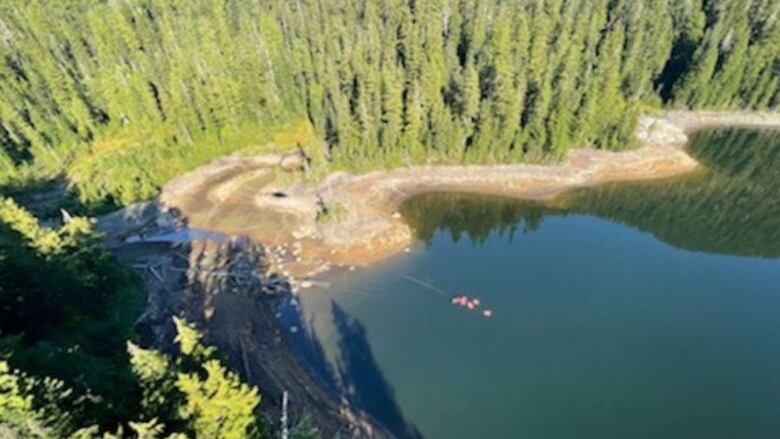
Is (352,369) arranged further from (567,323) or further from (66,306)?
(66,306)

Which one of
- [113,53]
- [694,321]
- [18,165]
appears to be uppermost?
[113,53]

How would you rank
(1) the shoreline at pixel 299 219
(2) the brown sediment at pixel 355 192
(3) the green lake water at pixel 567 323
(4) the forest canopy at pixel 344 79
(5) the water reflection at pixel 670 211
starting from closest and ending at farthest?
(3) the green lake water at pixel 567 323 < (1) the shoreline at pixel 299 219 < (2) the brown sediment at pixel 355 192 < (5) the water reflection at pixel 670 211 < (4) the forest canopy at pixel 344 79

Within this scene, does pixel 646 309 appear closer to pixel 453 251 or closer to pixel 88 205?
pixel 453 251

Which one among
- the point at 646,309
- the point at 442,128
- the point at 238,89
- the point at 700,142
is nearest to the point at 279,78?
the point at 238,89

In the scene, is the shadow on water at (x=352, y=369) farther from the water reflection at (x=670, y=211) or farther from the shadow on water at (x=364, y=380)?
the water reflection at (x=670, y=211)

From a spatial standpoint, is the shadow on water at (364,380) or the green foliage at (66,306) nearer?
the green foliage at (66,306)

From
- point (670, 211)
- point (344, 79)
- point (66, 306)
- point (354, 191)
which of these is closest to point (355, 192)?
point (354, 191)

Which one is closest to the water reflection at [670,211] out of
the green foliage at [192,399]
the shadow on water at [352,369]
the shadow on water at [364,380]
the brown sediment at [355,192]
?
the brown sediment at [355,192]

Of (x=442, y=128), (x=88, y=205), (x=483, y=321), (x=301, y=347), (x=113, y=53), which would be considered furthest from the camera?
(x=113, y=53)
